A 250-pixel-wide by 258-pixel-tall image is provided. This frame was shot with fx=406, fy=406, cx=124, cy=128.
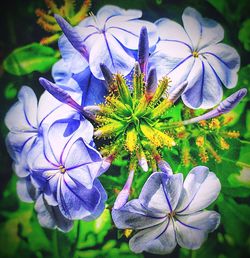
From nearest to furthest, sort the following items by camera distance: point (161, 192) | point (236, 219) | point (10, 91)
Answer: point (161, 192)
point (236, 219)
point (10, 91)

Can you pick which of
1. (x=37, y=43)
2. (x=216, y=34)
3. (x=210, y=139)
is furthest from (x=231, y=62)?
(x=37, y=43)

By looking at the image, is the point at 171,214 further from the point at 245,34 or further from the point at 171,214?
the point at 245,34

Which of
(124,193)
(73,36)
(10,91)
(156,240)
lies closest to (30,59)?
(10,91)

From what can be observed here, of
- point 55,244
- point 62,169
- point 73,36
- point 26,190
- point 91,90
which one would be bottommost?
point 55,244

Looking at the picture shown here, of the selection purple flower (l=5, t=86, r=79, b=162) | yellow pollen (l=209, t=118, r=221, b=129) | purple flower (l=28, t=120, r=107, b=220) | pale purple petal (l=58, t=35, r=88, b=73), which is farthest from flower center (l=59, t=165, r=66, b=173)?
yellow pollen (l=209, t=118, r=221, b=129)

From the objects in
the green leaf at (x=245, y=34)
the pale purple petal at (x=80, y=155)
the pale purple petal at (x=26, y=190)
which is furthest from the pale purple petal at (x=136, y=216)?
the green leaf at (x=245, y=34)

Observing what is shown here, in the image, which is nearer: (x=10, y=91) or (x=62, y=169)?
(x=62, y=169)

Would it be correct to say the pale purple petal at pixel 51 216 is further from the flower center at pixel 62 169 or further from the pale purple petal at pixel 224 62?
the pale purple petal at pixel 224 62

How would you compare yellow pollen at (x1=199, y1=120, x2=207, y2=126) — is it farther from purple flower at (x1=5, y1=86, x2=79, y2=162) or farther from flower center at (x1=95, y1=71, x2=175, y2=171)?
Result: purple flower at (x1=5, y1=86, x2=79, y2=162)
